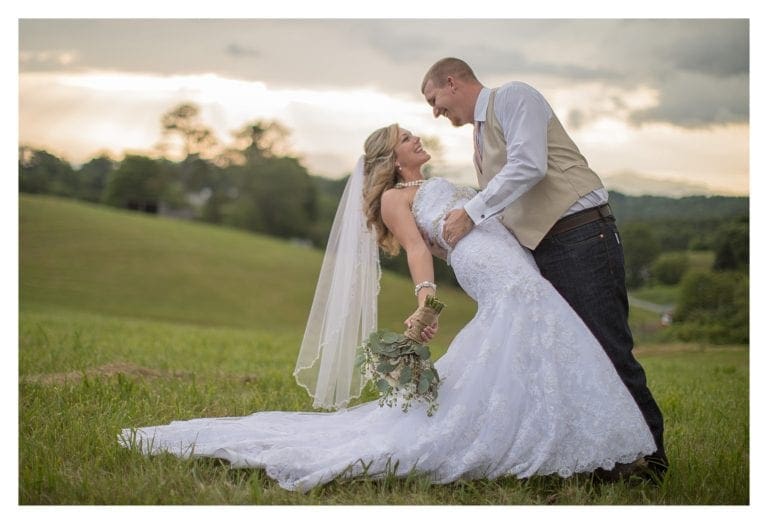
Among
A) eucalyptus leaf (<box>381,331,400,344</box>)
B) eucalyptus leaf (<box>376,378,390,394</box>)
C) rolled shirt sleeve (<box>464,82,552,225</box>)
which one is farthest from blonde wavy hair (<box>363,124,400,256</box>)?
eucalyptus leaf (<box>376,378,390,394</box>)

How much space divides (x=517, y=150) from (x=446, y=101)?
0.59 m

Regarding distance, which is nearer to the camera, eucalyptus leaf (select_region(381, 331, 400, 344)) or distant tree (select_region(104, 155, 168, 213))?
eucalyptus leaf (select_region(381, 331, 400, 344))

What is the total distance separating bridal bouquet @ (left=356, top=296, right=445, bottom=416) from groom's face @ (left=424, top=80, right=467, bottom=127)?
102cm

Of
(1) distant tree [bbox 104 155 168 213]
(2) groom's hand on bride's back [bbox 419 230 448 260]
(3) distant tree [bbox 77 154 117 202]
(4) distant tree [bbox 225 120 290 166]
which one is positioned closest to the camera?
(2) groom's hand on bride's back [bbox 419 230 448 260]

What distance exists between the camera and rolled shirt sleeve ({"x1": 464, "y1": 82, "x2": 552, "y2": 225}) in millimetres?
3781

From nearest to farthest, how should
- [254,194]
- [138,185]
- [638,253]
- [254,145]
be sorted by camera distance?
1. [638,253]
2. [138,185]
3. [254,194]
4. [254,145]

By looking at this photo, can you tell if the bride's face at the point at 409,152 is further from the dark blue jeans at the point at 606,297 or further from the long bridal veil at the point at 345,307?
the dark blue jeans at the point at 606,297

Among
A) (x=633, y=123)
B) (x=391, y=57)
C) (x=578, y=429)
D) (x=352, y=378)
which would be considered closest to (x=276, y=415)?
(x=352, y=378)

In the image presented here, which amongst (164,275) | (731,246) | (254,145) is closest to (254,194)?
(254,145)

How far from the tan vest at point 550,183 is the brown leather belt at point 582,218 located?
67 mm

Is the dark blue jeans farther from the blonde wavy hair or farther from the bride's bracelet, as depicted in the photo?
the blonde wavy hair

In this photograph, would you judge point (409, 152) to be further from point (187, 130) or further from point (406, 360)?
point (187, 130)

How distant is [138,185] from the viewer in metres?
33.5

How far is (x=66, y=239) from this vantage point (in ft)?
86.6
